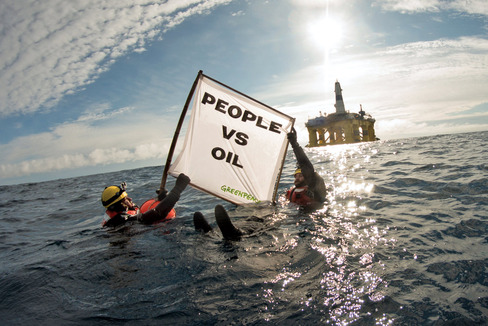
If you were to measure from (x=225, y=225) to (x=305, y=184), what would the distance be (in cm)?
416

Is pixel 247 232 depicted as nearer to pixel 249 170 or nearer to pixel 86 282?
pixel 249 170

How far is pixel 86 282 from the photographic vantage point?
4789 mm

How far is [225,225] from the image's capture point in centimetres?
571

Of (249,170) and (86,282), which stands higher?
(249,170)

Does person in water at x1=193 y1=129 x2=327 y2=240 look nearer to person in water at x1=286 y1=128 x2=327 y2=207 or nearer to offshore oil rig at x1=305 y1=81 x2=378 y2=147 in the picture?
person in water at x1=286 y1=128 x2=327 y2=207

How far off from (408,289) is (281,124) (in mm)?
5197

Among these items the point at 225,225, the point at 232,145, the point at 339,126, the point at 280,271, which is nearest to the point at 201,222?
the point at 225,225

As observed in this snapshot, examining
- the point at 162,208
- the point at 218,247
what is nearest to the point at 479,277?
the point at 218,247

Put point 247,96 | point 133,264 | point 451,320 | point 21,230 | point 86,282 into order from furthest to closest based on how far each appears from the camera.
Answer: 1. point 21,230
2. point 247,96
3. point 133,264
4. point 86,282
5. point 451,320

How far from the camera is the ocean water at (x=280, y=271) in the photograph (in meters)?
3.33

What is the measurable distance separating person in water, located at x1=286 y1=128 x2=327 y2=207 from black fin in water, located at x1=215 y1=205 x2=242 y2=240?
10.0ft

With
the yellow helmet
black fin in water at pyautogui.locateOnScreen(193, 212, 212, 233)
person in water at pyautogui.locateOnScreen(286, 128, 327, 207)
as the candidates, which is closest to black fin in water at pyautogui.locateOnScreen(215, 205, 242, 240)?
black fin in water at pyautogui.locateOnScreen(193, 212, 212, 233)

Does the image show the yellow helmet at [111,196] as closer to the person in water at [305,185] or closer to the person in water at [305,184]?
the person in water at [305,185]

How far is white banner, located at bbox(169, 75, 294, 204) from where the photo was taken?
7.19 m
